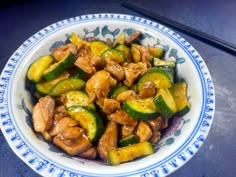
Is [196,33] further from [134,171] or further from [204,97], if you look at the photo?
[134,171]

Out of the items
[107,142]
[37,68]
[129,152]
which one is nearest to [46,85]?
[37,68]

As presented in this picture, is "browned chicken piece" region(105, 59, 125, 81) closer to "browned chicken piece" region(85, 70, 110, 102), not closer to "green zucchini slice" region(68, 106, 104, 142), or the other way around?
"browned chicken piece" region(85, 70, 110, 102)

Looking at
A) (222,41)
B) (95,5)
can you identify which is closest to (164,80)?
(222,41)

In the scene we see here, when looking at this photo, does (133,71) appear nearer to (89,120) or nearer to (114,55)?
(114,55)

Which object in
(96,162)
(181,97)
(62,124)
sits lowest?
(96,162)

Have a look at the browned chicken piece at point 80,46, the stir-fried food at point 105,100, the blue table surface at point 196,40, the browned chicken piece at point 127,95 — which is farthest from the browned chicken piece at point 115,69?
the blue table surface at point 196,40

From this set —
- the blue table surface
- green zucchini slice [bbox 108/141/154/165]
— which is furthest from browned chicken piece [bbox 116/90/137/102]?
the blue table surface

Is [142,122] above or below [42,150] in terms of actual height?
above
